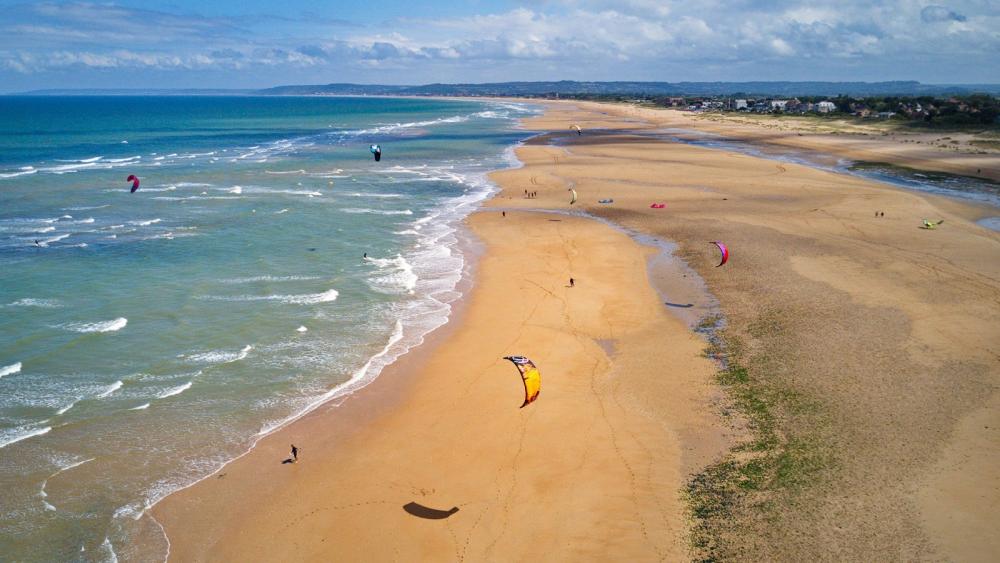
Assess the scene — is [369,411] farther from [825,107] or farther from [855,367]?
[825,107]

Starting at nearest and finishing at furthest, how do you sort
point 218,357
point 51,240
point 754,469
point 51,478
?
point 754,469
point 51,478
point 218,357
point 51,240

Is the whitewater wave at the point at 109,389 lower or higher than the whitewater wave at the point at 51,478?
higher

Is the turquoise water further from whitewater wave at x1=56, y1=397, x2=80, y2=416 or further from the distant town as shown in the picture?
the distant town

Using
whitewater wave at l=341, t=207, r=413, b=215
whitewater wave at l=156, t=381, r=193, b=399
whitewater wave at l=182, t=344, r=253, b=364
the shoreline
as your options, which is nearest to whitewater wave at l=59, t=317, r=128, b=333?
whitewater wave at l=182, t=344, r=253, b=364

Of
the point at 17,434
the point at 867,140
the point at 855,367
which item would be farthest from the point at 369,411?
the point at 867,140

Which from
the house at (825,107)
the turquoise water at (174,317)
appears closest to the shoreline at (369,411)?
the turquoise water at (174,317)

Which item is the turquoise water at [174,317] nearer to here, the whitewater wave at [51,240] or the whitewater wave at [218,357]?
the whitewater wave at [218,357]
